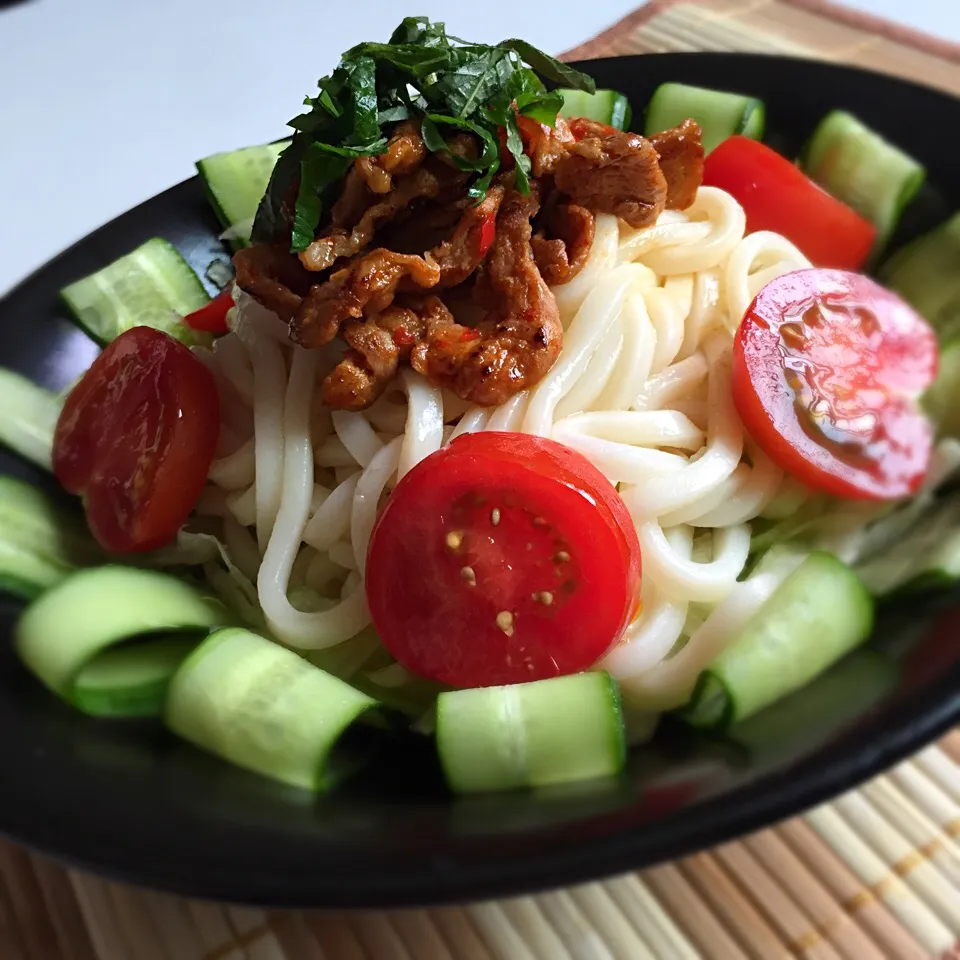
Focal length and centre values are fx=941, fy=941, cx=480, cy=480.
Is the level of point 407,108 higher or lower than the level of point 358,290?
higher

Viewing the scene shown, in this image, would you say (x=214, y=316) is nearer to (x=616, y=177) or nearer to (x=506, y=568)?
(x=616, y=177)

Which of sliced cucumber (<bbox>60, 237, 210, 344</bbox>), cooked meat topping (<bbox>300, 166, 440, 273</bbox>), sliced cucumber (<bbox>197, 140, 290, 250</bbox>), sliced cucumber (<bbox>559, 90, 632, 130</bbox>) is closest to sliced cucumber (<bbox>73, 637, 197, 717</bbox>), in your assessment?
cooked meat topping (<bbox>300, 166, 440, 273</bbox>)

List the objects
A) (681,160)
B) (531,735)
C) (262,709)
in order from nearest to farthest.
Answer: (531,735), (262,709), (681,160)

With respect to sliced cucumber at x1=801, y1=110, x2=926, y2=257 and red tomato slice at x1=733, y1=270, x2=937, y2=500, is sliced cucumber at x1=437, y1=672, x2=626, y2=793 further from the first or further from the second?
sliced cucumber at x1=801, y1=110, x2=926, y2=257

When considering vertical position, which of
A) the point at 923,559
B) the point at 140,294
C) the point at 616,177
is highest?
the point at 616,177

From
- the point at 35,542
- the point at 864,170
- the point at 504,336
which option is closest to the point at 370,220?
the point at 504,336

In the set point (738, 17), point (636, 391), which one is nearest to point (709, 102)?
point (636, 391)

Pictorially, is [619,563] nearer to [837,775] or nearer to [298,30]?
[837,775]
